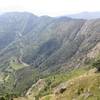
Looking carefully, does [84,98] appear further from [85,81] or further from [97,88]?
[85,81]

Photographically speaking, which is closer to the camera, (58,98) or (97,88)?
(97,88)

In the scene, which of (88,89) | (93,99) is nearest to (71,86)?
(88,89)

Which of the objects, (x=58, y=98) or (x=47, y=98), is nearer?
(x=58, y=98)

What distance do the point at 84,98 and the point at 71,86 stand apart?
30.9 meters

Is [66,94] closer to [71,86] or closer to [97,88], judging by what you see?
[71,86]

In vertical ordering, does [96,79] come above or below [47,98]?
above

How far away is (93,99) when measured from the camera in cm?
14800

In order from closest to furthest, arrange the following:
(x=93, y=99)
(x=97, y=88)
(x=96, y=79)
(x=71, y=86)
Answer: (x=93, y=99) → (x=97, y=88) → (x=96, y=79) → (x=71, y=86)

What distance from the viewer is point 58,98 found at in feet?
568

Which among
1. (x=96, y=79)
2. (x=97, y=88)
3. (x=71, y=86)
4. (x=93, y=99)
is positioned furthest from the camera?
(x=71, y=86)

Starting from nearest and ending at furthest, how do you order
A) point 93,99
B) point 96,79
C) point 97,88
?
1. point 93,99
2. point 97,88
3. point 96,79

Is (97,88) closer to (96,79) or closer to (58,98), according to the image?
(96,79)

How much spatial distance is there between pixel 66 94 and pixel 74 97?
435 inches

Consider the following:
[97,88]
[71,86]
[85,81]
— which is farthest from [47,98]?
[97,88]
